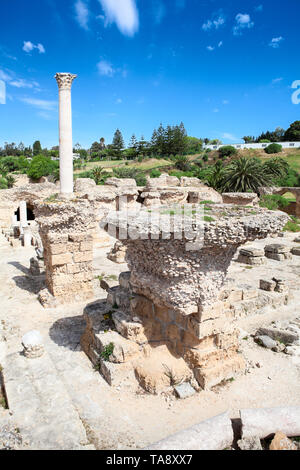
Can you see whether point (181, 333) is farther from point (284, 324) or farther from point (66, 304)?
point (66, 304)

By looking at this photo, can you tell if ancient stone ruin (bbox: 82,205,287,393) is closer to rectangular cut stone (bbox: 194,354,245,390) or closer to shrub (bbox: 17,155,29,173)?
rectangular cut stone (bbox: 194,354,245,390)

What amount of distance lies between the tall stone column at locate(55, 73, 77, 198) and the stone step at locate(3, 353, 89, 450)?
490 cm

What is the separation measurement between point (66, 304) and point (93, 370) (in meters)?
3.13

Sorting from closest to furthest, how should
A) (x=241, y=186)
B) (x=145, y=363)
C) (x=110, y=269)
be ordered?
1. (x=145, y=363)
2. (x=110, y=269)
3. (x=241, y=186)

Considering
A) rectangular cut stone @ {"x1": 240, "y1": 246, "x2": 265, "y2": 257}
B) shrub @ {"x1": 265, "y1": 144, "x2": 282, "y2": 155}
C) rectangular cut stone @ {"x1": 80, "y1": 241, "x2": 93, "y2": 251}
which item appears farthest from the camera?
shrub @ {"x1": 265, "y1": 144, "x2": 282, "y2": 155}

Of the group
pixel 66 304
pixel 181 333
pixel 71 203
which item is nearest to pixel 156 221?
pixel 181 333

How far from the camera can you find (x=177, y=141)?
5488cm

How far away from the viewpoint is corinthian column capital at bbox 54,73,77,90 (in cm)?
798

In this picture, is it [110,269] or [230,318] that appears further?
[110,269]

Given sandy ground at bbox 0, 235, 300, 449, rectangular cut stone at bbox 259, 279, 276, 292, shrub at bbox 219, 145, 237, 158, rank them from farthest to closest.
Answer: shrub at bbox 219, 145, 237, 158
rectangular cut stone at bbox 259, 279, 276, 292
sandy ground at bbox 0, 235, 300, 449

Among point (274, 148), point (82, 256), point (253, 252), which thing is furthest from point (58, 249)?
point (274, 148)

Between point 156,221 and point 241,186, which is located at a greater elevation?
point 241,186

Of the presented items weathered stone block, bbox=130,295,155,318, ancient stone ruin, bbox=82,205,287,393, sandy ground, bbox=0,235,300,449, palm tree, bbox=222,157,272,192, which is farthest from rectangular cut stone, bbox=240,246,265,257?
palm tree, bbox=222,157,272,192
